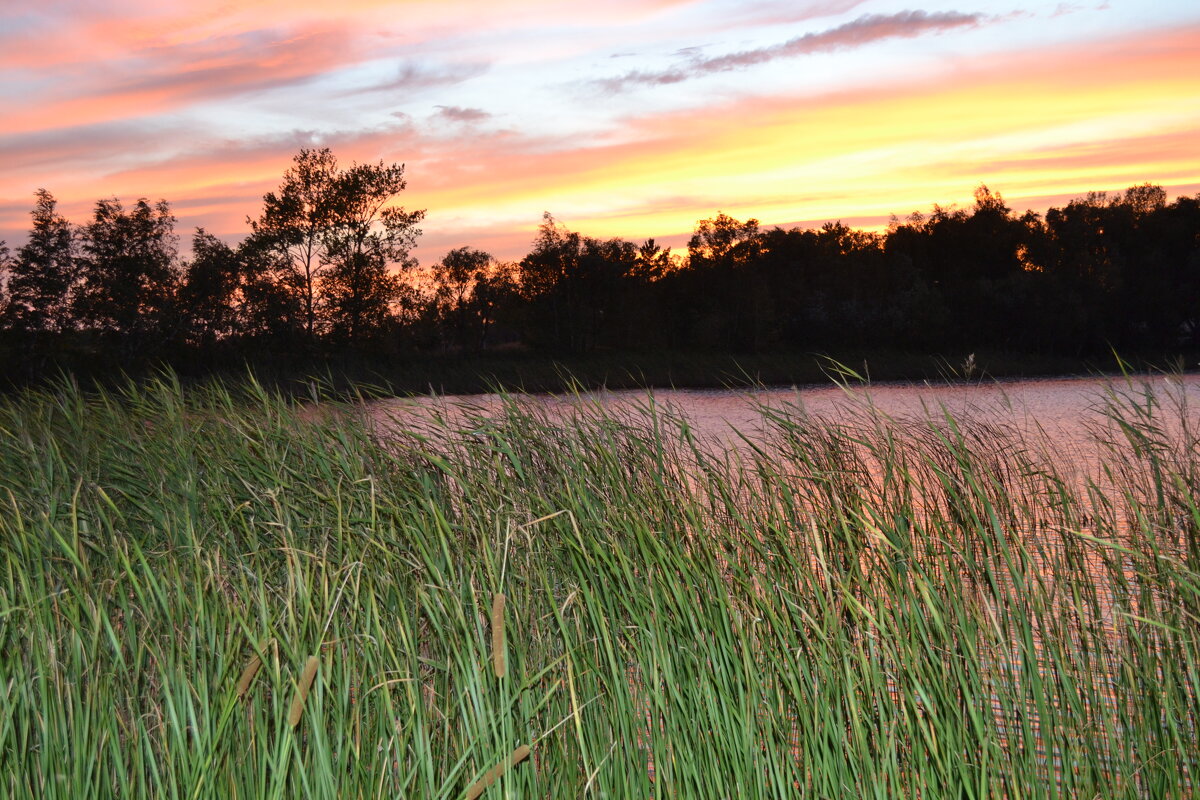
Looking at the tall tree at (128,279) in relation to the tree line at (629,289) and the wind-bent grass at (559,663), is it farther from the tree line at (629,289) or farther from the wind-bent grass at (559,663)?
A: the wind-bent grass at (559,663)

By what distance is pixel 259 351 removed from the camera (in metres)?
25.6

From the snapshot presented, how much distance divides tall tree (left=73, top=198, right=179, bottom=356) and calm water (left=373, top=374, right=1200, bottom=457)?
11.4 metres

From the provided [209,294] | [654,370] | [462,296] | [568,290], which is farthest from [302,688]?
[462,296]

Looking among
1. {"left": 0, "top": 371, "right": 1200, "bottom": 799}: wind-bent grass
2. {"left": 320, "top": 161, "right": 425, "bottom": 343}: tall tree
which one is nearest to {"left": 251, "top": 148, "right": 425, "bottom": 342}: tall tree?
{"left": 320, "top": 161, "right": 425, "bottom": 343}: tall tree

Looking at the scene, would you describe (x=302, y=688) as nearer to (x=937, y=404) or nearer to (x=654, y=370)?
(x=937, y=404)

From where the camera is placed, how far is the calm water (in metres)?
6.11

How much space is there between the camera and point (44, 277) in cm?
2381

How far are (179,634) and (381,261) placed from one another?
27.6 metres

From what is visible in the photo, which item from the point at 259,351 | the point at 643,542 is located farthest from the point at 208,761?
the point at 259,351

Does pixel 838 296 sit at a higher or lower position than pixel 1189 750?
→ higher

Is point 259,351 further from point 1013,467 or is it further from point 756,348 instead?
point 1013,467

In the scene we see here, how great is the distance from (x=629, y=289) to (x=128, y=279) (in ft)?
50.7

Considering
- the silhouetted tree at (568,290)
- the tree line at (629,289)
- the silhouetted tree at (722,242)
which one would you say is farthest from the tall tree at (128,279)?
the silhouetted tree at (722,242)

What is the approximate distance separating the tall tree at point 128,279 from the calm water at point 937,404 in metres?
11.4
